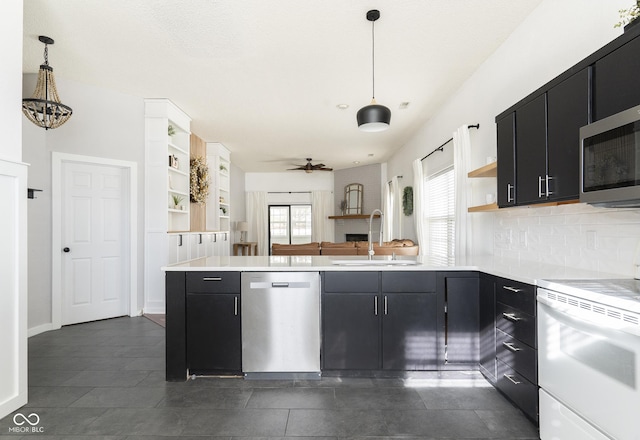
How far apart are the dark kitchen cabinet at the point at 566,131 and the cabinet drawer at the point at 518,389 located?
3.56 ft

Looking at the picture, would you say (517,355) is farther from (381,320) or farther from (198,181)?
(198,181)

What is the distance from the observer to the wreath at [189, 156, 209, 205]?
604 cm

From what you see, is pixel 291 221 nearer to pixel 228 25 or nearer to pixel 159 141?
pixel 159 141

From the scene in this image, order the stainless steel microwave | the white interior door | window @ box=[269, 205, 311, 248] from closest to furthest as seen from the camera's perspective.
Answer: the stainless steel microwave
the white interior door
window @ box=[269, 205, 311, 248]

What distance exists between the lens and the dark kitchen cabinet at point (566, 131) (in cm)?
184

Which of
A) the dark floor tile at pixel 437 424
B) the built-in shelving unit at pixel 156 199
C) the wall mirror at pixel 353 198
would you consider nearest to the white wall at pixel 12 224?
the dark floor tile at pixel 437 424

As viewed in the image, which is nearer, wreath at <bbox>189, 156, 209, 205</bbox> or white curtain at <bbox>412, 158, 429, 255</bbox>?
white curtain at <bbox>412, 158, 429, 255</bbox>

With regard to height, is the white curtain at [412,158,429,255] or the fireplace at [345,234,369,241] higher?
the white curtain at [412,158,429,255]

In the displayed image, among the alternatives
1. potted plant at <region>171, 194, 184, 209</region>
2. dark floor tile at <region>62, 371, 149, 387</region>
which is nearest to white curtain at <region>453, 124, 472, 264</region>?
dark floor tile at <region>62, 371, 149, 387</region>

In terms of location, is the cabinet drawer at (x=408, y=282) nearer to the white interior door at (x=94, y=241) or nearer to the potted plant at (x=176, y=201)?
the white interior door at (x=94, y=241)

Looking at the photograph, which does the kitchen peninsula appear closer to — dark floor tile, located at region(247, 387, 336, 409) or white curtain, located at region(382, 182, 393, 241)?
dark floor tile, located at region(247, 387, 336, 409)

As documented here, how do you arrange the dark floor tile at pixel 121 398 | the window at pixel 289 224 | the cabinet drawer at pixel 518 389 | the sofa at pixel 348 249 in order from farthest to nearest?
1. the window at pixel 289 224
2. the sofa at pixel 348 249
3. the dark floor tile at pixel 121 398
4. the cabinet drawer at pixel 518 389

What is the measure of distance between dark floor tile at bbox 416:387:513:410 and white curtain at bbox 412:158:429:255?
3455mm

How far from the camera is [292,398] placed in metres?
2.39
